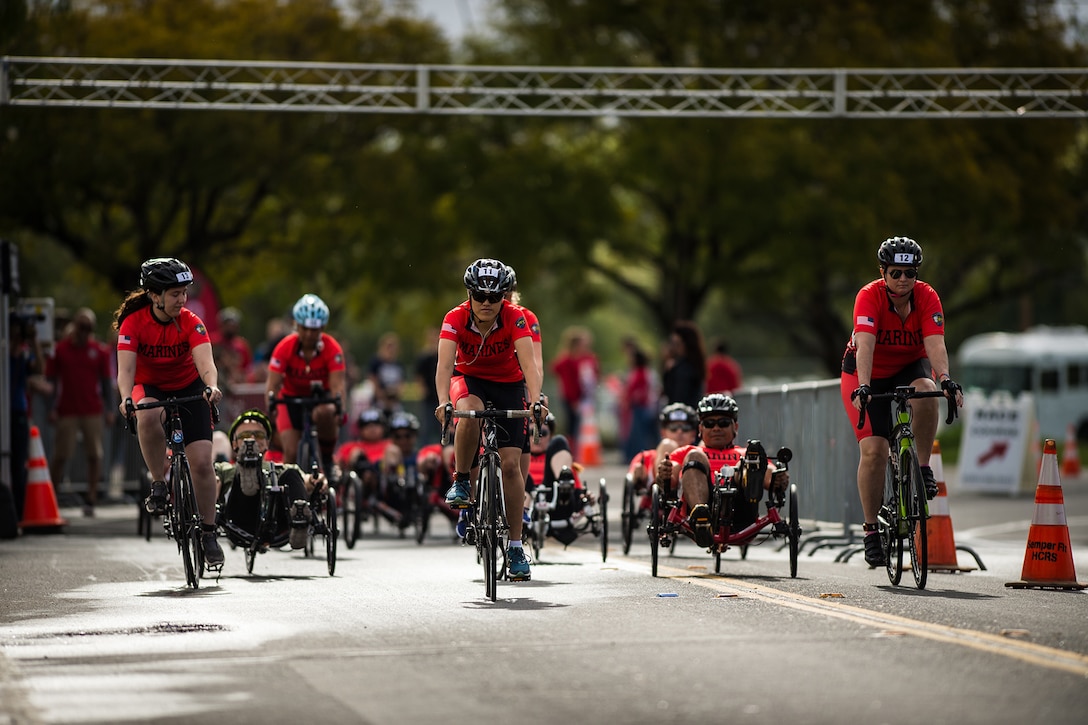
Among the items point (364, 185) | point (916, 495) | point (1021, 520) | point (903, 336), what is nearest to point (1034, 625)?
point (916, 495)

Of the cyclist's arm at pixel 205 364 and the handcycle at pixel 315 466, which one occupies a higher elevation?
the cyclist's arm at pixel 205 364

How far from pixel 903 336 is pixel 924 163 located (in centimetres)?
2356

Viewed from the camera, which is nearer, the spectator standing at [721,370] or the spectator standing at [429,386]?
the spectator standing at [429,386]

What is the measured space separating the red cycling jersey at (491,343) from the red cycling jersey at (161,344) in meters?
1.72

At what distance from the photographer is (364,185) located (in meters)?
34.8

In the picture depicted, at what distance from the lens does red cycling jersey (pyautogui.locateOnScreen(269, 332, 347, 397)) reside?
49.3 ft

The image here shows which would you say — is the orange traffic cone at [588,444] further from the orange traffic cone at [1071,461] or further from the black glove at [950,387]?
the black glove at [950,387]

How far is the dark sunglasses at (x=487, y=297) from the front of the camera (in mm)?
11555

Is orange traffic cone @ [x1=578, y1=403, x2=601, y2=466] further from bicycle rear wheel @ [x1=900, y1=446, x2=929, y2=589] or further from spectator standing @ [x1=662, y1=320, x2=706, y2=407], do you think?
bicycle rear wheel @ [x1=900, y1=446, x2=929, y2=589]

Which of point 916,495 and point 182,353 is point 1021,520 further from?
point 182,353

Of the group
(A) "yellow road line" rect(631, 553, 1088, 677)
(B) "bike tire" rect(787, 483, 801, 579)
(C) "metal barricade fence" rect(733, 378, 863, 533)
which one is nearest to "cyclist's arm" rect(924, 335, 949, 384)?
(B) "bike tire" rect(787, 483, 801, 579)

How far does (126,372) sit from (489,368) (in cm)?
234

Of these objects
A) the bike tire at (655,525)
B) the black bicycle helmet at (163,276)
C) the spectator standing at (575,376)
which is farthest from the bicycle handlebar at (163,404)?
the spectator standing at (575,376)

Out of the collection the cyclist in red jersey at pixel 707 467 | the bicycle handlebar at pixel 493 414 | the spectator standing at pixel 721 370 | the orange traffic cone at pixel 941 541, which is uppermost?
the spectator standing at pixel 721 370
